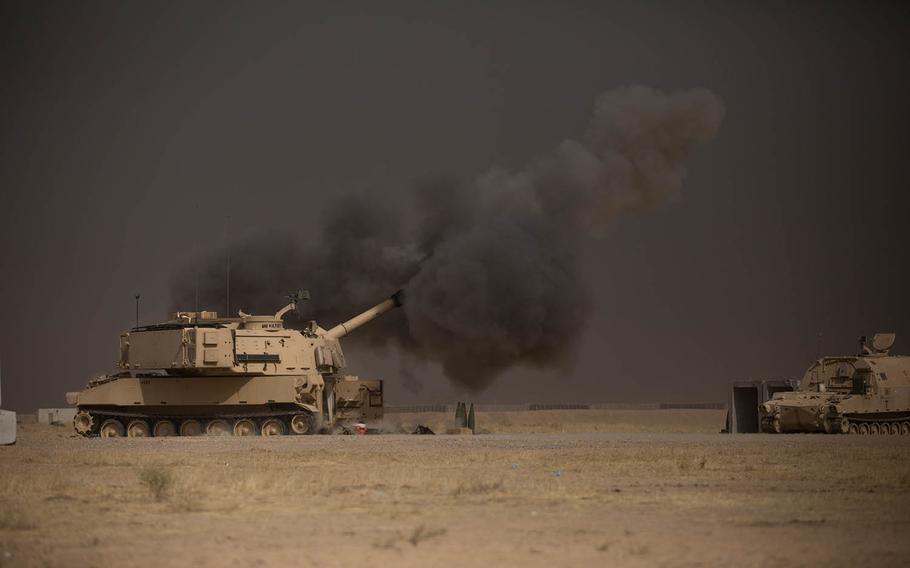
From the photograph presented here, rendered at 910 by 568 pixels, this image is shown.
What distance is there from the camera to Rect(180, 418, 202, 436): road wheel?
3859 centimetres

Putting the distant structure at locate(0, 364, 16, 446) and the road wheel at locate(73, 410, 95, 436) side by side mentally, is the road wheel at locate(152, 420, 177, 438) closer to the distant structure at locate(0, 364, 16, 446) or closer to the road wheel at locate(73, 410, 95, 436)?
the road wheel at locate(73, 410, 95, 436)

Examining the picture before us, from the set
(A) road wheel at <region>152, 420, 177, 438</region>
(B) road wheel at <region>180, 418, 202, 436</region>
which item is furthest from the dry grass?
(A) road wheel at <region>152, 420, 177, 438</region>

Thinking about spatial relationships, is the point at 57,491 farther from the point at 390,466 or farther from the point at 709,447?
the point at 709,447

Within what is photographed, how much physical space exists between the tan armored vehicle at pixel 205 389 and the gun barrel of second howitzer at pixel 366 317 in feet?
13.2

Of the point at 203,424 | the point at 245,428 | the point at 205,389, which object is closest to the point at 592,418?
the point at 245,428

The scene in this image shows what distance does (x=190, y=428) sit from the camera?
38.7 meters

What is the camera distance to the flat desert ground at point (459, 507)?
41.9 ft

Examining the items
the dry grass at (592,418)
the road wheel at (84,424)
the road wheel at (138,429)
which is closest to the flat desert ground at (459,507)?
the road wheel at (138,429)

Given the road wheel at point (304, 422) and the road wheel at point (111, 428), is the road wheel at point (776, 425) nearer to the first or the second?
the road wheel at point (304, 422)

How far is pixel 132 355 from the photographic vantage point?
3944cm

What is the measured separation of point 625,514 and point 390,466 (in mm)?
8381

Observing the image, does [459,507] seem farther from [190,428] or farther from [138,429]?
[138,429]

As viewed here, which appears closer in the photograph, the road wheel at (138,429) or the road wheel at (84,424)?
the road wheel at (138,429)

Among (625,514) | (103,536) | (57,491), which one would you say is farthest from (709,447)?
(103,536)
